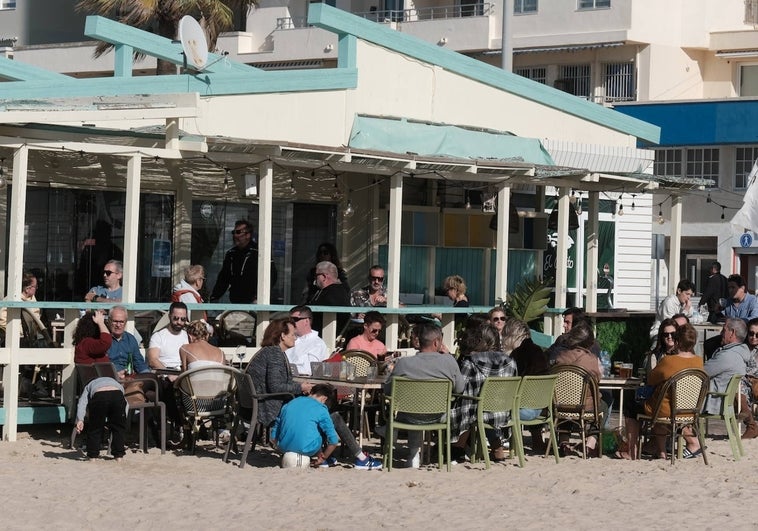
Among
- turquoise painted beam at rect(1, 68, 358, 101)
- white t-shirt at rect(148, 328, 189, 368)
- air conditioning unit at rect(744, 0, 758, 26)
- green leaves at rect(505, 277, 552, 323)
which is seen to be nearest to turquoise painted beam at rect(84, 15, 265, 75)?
turquoise painted beam at rect(1, 68, 358, 101)

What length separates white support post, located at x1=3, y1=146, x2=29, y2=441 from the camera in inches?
516

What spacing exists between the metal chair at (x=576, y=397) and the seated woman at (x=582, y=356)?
7cm

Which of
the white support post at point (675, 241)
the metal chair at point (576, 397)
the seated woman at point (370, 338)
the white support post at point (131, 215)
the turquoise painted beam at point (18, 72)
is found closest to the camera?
the metal chair at point (576, 397)

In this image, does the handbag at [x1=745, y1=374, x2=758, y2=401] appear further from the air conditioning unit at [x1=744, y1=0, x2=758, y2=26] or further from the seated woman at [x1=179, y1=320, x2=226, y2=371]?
the air conditioning unit at [x1=744, y1=0, x2=758, y2=26]

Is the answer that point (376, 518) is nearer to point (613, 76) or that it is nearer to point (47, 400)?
point (47, 400)

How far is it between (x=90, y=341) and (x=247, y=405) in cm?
146

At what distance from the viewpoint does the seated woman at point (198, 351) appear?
1293 centimetres

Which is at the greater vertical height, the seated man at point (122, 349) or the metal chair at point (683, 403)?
the seated man at point (122, 349)

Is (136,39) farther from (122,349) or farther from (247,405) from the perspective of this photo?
(247,405)

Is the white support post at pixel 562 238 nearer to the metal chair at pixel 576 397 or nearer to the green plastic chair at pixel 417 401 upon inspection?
the metal chair at pixel 576 397

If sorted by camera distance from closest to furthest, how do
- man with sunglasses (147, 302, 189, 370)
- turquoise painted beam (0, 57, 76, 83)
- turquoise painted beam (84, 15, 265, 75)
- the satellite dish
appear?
man with sunglasses (147, 302, 189, 370) → the satellite dish → turquoise painted beam (0, 57, 76, 83) → turquoise painted beam (84, 15, 265, 75)

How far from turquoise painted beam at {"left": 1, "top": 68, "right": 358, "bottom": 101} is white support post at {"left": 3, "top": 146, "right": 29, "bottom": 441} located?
7.06ft

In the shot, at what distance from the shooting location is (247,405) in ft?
40.5

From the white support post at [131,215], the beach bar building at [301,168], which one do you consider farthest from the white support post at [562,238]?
the white support post at [131,215]
